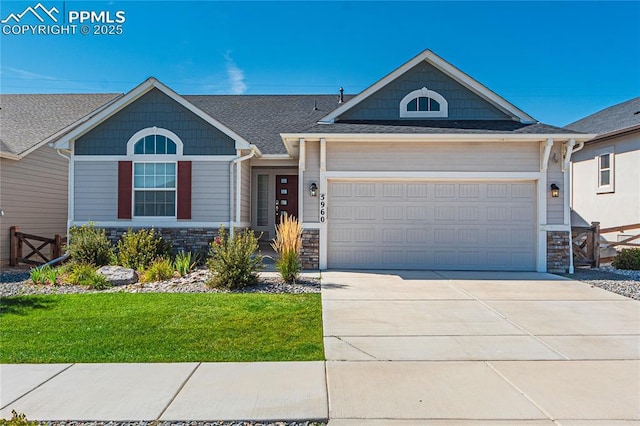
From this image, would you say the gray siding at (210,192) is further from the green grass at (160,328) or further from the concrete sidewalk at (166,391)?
the concrete sidewalk at (166,391)

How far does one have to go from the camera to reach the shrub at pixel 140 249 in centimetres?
971

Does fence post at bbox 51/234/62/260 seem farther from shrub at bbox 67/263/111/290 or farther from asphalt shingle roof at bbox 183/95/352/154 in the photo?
asphalt shingle roof at bbox 183/95/352/154

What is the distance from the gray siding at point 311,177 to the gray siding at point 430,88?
1.45 metres

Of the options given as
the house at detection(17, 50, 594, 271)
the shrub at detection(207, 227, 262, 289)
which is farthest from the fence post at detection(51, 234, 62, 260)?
the shrub at detection(207, 227, 262, 289)

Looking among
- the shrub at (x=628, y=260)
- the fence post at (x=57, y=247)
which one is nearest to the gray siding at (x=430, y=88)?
the shrub at (x=628, y=260)

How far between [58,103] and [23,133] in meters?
3.51

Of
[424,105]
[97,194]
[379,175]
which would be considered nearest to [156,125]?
[97,194]

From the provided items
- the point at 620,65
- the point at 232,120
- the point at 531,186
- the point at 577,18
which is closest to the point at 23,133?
the point at 232,120

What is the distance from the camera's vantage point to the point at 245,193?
12141 millimetres

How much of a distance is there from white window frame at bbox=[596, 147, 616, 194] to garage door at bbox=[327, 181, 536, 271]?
7.21 metres

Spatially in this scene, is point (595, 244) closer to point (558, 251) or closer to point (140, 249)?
point (558, 251)

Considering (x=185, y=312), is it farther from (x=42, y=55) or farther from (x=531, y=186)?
(x=42, y=55)

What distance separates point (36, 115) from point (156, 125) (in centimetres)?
716

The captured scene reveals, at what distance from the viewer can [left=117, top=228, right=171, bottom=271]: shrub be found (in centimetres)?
971
